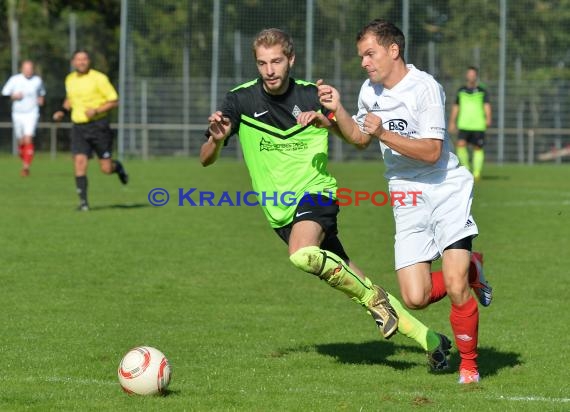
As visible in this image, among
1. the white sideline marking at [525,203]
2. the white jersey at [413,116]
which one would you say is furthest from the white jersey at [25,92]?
the white jersey at [413,116]

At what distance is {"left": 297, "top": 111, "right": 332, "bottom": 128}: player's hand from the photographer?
6.77 metres

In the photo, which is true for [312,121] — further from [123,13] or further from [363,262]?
[123,13]

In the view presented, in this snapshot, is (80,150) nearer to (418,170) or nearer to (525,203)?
(525,203)

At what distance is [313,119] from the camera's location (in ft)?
22.5

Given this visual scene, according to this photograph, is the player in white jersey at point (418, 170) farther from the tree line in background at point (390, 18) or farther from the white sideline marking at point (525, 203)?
the tree line in background at point (390, 18)

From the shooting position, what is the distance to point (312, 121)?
6.91 meters

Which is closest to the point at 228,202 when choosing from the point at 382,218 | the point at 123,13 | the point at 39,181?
the point at 382,218

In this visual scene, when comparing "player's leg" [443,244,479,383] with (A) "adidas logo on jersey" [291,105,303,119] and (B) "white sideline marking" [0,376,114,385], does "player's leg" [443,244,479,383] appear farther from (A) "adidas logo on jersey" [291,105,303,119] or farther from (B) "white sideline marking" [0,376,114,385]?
(B) "white sideline marking" [0,376,114,385]

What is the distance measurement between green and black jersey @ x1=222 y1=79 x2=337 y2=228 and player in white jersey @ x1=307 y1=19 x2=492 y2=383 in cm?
42

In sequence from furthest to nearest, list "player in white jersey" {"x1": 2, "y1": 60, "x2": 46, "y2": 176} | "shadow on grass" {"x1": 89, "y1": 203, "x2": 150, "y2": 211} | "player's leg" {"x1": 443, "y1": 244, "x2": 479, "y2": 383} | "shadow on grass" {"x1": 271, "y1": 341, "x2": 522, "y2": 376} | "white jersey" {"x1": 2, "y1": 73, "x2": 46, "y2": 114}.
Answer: "white jersey" {"x1": 2, "y1": 73, "x2": 46, "y2": 114} < "player in white jersey" {"x1": 2, "y1": 60, "x2": 46, "y2": 176} < "shadow on grass" {"x1": 89, "y1": 203, "x2": 150, "y2": 211} < "shadow on grass" {"x1": 271, "y1": 341, "x2": 522, "y2": 376} < "player's leg" {"x1": 443, "y1": 244, "x2": 479, "y2": 383}

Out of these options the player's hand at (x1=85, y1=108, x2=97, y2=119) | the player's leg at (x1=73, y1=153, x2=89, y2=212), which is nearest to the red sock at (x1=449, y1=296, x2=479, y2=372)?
the player's hand at (x1=85, y1=108, x2=97, y2=119)

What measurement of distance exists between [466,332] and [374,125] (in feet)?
4.27

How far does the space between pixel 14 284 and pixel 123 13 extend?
2476 centimetres

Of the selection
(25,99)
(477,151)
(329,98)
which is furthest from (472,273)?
(25,99)
